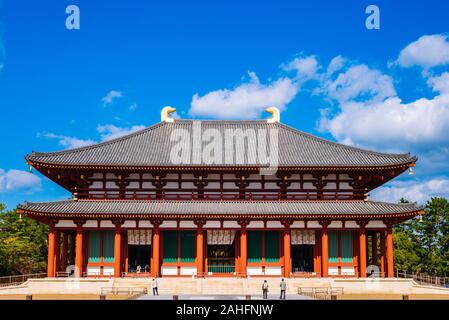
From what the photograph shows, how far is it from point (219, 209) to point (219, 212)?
68 centimetres

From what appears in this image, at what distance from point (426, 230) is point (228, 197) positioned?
43.1m

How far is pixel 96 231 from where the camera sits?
38.0 metres

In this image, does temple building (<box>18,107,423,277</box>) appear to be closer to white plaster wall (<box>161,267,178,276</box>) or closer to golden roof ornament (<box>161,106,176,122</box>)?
white plaster wall (<box>161,267,178,276</box>)

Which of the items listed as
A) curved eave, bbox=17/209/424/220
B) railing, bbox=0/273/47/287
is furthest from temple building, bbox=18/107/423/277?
railing, bbox=0/273/47/287

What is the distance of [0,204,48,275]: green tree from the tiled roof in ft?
54.6

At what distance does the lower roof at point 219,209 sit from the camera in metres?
35.7

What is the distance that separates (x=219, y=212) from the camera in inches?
1427

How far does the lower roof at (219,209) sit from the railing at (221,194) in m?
0.68

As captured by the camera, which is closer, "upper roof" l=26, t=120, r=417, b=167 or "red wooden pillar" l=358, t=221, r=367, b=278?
"red wooden pillar" l=358, t=221, r=367, b=278

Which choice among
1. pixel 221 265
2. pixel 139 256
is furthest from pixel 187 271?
pixel 139 256

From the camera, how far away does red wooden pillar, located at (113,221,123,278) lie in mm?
36234

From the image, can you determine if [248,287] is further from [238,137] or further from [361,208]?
[238,137]

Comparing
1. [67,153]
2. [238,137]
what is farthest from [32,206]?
[238,137]

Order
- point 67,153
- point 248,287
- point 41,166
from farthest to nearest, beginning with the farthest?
point 67,153 < point 41,166 < point 248,287
